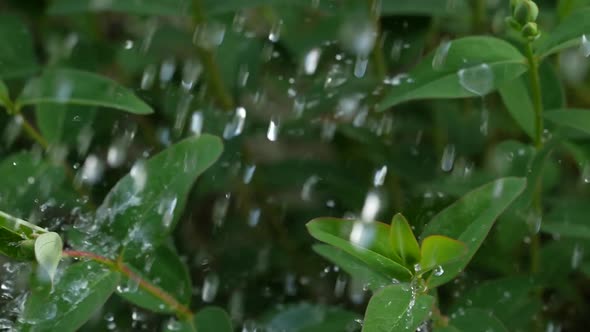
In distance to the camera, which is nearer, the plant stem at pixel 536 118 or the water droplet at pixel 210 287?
the plant stem at pixel 536 118

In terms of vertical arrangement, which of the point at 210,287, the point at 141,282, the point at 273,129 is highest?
the point at 141,282

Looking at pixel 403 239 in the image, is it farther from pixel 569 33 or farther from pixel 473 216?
pixel 569 33

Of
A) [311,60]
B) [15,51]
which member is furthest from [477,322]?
[15,51]

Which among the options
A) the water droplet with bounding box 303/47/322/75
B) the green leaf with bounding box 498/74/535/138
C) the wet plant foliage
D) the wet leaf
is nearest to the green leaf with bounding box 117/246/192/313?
the wet plant foliage

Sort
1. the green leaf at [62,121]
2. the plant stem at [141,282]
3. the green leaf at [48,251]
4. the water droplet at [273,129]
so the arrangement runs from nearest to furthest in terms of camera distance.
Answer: the green leaf at [48,251]
the plant stem at [141,282]
the green leaf at [62,121]
the water droplet at [273,129]

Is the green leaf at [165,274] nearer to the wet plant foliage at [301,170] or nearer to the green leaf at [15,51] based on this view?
the wet plant foliage at [301,170]

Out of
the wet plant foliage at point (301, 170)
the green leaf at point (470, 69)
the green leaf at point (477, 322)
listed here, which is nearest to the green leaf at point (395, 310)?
the wet plant foliage at point (301, 170)
